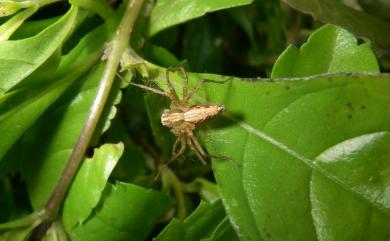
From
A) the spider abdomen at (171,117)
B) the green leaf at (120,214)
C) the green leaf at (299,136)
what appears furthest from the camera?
the spider abdomen at (171,117)

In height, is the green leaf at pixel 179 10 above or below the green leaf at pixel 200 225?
above

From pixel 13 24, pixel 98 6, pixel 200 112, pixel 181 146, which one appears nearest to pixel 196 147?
pixel 181 146

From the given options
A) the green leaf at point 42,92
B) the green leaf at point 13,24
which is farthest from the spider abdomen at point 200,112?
the green leaf at point 13,24

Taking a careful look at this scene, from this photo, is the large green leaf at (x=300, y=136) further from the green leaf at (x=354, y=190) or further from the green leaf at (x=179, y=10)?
the green leaf at (x=179, y=10)

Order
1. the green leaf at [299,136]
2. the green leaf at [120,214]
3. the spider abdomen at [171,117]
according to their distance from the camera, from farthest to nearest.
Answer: the spider abdomen at [171,117], the green leaf at [120,214], the green leaf at [299,136]

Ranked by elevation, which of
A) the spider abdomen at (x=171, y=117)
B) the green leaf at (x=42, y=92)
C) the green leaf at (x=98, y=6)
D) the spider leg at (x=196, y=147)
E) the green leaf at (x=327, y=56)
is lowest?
the spider leg at (x=196, y=147)

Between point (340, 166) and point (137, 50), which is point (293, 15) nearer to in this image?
point (137, 50)

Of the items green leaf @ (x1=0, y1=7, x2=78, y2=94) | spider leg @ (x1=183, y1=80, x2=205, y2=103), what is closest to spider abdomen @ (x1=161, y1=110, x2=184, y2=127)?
spider leg @ (x1=183, y1=80, x2=205, y2=103)

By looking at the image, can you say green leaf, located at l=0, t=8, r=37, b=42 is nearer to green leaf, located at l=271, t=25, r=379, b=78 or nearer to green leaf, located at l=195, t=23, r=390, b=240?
green leaf, located at l=195, t=23, r=390, b=240
